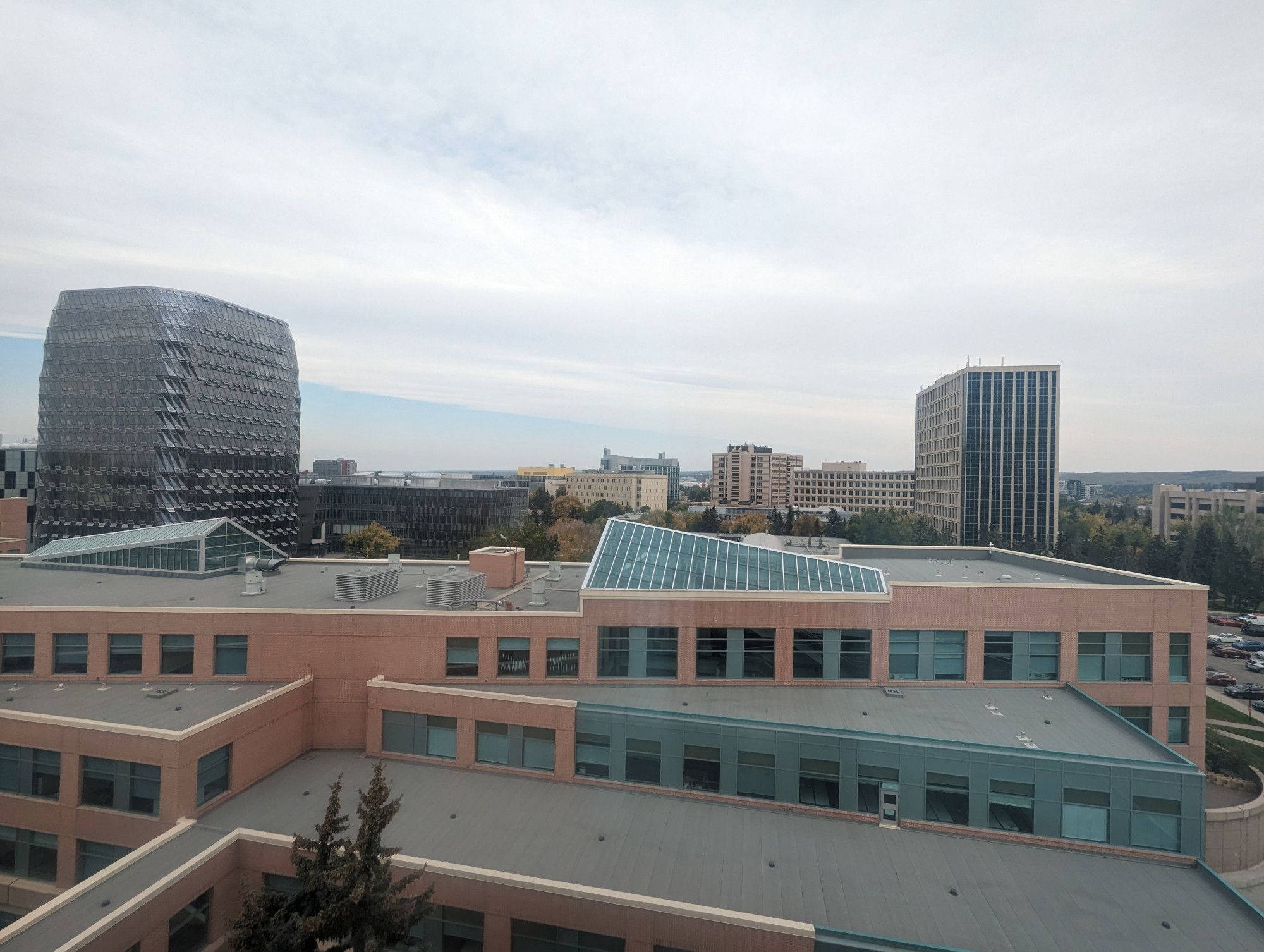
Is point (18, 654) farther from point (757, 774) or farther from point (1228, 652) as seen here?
point (1228, 652)

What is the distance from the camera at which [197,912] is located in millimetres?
7875

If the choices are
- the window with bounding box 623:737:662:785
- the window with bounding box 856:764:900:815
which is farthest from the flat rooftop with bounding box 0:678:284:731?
the window with bounding box 856:764:900:815

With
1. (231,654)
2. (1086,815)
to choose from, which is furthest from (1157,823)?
(231,654)

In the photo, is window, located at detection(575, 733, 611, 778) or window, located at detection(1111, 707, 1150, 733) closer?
window, located at detection(575, 733, 611, 778)

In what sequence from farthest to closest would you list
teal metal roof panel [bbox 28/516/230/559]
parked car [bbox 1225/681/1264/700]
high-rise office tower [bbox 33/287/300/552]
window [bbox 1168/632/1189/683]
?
high-rise office tower [bbox 33/287/300/552] < parked car [bbox 1225/681/1264/700] < teal metal roof panel [bbox 28/516/230/559] < window [bbox 1168/632/1189/683]

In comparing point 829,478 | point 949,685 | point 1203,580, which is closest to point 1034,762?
point 949,685

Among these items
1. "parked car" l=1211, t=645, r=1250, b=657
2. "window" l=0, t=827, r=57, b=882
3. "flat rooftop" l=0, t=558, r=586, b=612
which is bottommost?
"parked car" l=1211, t=645, r=1250, b=657

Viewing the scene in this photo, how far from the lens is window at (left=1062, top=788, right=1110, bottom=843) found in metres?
8.38

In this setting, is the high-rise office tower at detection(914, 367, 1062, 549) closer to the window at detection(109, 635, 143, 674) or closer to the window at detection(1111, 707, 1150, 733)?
the window at detection(1111, 707, 1150, 733)

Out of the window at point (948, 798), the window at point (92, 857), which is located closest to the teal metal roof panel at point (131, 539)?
the window at point (92, 857)

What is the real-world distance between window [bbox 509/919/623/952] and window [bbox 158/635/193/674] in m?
8.01

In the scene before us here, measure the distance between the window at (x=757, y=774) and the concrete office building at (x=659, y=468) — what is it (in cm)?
5012

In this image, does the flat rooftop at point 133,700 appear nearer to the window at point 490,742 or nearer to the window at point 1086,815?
the window at point 490,742

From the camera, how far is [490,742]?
10.4 meters
